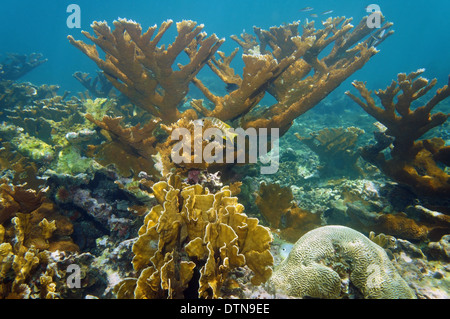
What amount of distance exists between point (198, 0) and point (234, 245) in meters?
125

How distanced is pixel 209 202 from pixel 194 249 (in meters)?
0.46

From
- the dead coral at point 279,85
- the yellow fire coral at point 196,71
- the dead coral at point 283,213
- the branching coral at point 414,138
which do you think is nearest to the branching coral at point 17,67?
the yellow fire coral at point 196,71

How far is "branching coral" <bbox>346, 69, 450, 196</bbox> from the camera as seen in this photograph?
3.46m

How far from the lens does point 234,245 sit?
182cm

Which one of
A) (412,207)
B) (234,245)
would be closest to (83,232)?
(234,245)

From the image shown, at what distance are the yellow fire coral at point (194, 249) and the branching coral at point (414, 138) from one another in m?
3.28

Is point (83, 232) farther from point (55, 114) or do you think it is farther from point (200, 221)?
point (55, 114)

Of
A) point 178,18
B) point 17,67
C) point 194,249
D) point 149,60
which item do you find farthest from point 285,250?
point 178,18

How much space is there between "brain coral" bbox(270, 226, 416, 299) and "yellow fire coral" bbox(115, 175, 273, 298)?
384 millimetres

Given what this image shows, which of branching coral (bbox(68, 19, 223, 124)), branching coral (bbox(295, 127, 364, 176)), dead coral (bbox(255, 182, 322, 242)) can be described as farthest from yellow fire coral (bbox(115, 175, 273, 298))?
branching coral (bbox(295, 127, 364, 176))

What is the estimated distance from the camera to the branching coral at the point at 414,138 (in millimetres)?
3463
